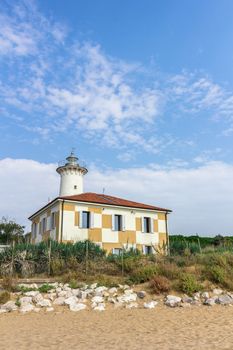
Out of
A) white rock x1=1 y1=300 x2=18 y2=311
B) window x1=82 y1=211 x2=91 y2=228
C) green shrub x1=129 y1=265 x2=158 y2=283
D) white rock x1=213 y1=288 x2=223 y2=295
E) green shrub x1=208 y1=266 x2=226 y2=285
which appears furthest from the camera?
window x1=82 y1=211 x2=91 y2=228

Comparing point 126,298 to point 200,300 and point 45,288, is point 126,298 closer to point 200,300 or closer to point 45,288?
point 200,300

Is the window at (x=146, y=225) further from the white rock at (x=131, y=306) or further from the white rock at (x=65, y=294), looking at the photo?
the white rock at (x=131, y=306)

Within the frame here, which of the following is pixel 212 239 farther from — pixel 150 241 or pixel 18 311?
pixel 18 311

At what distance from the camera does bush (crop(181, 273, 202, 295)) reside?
1248 cm

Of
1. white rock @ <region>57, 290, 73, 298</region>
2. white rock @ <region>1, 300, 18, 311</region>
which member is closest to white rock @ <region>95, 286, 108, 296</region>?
white rock @ <region>57, 290, 73, 298</region>

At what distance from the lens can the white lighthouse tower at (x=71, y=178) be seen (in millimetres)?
31875

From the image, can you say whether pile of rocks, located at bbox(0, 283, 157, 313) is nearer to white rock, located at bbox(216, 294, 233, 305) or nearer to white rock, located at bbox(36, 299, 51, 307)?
white rock, located at bbox(36, 299, 51, 307)

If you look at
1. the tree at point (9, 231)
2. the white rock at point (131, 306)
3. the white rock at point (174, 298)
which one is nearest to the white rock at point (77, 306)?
the white rock at point (131, 306)

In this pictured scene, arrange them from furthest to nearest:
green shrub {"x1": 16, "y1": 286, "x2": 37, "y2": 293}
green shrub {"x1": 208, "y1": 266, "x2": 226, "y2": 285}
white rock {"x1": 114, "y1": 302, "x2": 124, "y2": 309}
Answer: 1. green shrub {"x1": 208, "y1": 266, "x2": 226, "y2": 285}
2. green shrub {"x1": 16, "y1": 286, "x2": 37, "y2": 293}
3. white rock {"x1": 114, "y1": 302, "x2": 124, "y2": 309}

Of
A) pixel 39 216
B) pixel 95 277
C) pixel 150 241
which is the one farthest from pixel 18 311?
pixel 39 216

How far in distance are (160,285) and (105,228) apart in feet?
43.0

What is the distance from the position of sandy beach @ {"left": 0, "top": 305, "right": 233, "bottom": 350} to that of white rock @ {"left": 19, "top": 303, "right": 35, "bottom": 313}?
0.29m

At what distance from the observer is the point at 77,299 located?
12117 mm

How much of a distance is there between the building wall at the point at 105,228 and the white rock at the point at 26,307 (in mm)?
11929
